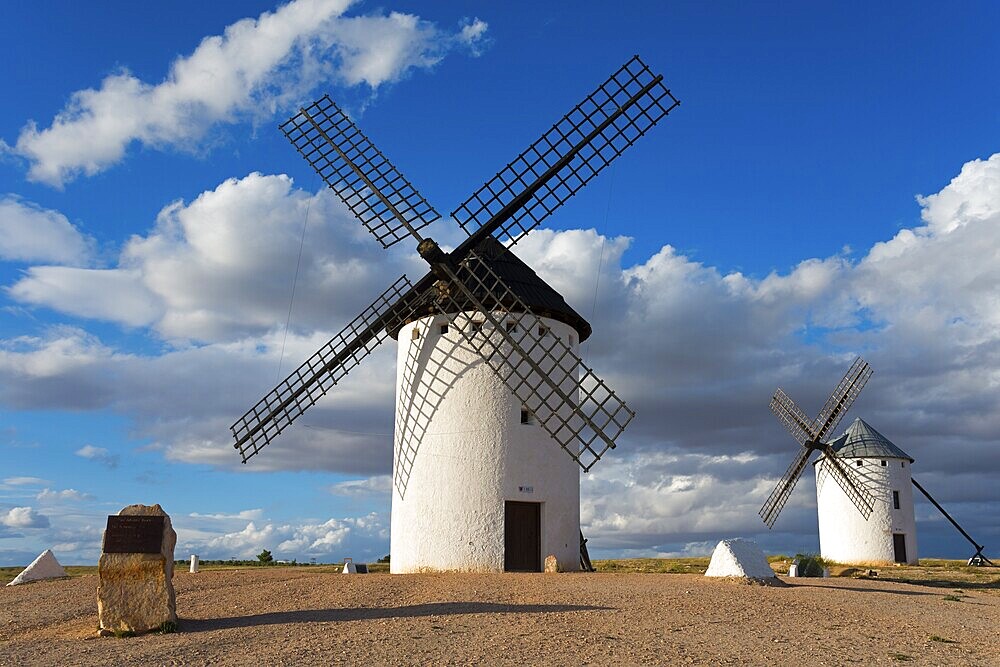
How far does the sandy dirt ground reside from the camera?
36.9 feet

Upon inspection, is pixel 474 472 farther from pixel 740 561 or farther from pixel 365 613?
pixel 365 613

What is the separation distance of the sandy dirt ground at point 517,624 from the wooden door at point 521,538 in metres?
2.33

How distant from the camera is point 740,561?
58.5 ft

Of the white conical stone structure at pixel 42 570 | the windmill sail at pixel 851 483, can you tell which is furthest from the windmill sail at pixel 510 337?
the windmill sail at pixel 851 483

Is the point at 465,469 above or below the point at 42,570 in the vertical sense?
above

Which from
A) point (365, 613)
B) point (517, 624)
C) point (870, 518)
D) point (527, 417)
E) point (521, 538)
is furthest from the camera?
point (870, 518)

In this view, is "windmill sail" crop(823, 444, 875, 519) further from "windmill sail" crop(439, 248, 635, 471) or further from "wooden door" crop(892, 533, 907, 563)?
"windmill sail" crop(439, 248, 635, 471)

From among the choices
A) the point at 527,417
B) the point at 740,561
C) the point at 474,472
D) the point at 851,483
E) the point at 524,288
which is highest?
the point at 524,288

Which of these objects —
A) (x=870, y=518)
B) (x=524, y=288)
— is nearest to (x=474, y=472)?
(x=524, y=288)

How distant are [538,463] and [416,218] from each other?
695 centimetres

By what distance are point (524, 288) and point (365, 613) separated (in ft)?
33.9

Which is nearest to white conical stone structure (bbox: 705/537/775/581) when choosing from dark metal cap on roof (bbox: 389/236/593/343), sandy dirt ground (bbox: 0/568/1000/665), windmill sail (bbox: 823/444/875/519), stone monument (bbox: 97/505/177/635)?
sandy dirt ground (bbox: 0/568/1000/665)

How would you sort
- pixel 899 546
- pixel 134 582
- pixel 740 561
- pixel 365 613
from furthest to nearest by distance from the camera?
pixel 899 546 < pixel 740 561 < pixel 365 613 < pixel 134 582

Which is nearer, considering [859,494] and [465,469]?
[465,469]
